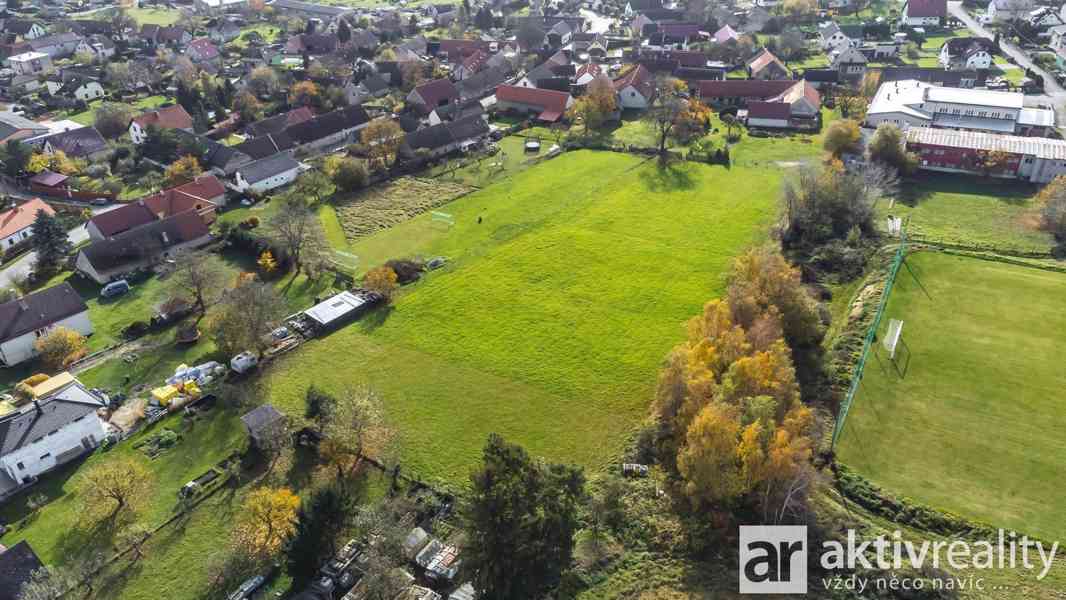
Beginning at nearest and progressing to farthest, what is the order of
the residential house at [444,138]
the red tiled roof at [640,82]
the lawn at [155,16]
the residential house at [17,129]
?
1. the residential house at [444,138]
2. the residential house at [17,129]
3. the red tiled roof at [640,82]
4. the lawn at [155,16]

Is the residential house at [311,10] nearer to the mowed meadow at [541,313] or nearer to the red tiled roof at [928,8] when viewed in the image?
the mowed meadow at [541,313]

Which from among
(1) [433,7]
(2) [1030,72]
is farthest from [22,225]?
(2) [1030,72]

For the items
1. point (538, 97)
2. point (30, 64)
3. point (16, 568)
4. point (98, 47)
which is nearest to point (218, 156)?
point (538, 97)

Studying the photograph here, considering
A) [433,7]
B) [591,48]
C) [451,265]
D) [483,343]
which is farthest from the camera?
[433,7]

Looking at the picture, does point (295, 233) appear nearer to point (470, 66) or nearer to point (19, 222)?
point (19, 222)

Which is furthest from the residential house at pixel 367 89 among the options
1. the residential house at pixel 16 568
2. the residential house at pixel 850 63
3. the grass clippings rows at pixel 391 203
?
the residential house at pixel 16 568

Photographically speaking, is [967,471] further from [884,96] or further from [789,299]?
[884,96]

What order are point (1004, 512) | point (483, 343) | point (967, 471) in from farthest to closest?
point (483, 343) → point (967, 471) → point (1004, 512)

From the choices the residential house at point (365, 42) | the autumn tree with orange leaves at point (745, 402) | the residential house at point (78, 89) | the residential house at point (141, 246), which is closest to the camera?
the autumn tree with orange leaves at point (745, 402)
